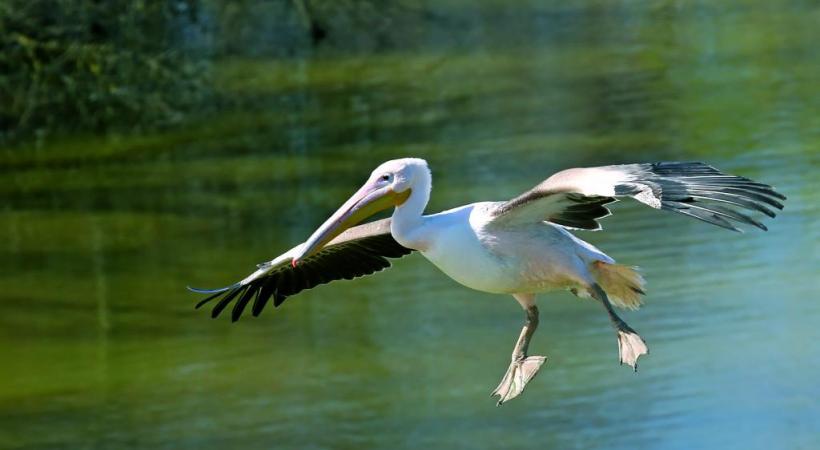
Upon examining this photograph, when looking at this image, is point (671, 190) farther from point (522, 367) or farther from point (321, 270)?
point (321, 270)

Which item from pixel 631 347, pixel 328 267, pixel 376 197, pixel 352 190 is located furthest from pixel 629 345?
pixel 352 190

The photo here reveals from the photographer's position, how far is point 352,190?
17172mm

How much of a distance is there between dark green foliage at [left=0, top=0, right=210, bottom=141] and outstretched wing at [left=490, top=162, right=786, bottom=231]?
12.4 m

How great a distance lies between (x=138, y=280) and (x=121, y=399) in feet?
9.29

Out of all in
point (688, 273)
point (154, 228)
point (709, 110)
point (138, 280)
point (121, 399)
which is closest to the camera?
point (121, 399)

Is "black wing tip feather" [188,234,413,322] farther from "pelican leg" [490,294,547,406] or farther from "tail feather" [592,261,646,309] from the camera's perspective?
"tail feather" [592,261,646,309]

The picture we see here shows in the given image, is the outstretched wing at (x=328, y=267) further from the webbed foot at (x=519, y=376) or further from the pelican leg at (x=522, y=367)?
the webbed foot at (x=519, y=376)

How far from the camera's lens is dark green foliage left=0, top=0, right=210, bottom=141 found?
18750 millimetres

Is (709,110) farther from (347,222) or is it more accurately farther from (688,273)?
(347,222)

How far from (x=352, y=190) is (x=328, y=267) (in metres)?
8.52

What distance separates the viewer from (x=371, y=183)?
24.6 ft

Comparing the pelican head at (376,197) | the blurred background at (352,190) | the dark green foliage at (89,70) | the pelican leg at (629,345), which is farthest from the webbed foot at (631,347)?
the dark green foliage at (89,70)

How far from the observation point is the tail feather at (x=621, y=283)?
24.6 feet

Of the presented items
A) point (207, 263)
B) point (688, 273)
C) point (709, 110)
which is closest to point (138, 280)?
point (207, 263)
